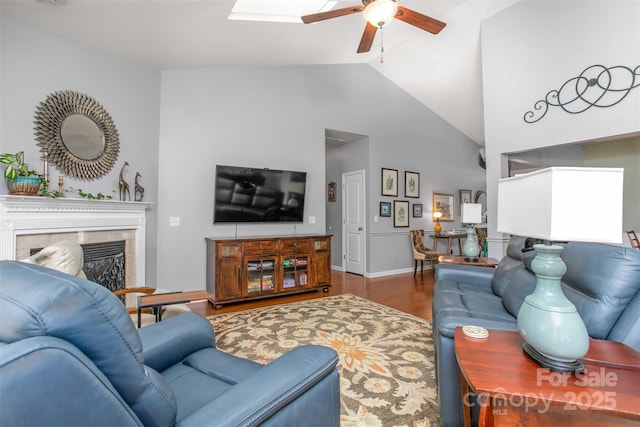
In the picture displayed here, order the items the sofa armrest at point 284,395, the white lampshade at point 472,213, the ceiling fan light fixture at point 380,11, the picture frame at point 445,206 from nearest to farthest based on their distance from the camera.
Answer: the sofa armrest at point 284,395
the ceiling fan light fixture at point 380,11
the white lampshade at point 472,213
the picture frame at point 445,206

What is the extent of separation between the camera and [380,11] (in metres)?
2.45

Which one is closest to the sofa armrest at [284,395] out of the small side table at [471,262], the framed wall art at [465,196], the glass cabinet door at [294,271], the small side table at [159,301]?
the small side table at [159,301]

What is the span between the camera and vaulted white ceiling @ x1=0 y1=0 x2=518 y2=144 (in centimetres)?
260

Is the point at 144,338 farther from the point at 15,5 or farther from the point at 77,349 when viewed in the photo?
the point at 15,5

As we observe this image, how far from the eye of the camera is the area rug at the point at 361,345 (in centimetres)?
169

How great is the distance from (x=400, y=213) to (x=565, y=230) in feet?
16.5

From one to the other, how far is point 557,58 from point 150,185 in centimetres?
501

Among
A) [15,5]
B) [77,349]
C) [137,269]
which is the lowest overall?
[137,269]

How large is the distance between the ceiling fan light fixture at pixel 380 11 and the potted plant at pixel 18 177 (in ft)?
10.2

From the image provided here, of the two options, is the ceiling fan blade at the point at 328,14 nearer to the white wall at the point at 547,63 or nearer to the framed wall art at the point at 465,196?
the white wall at the point at 547,63

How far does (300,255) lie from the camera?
4184 millimetres

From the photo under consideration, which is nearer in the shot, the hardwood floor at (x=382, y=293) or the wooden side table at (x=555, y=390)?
the wooden side table at (x=555, y=390)

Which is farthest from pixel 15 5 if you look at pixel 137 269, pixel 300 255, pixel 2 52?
pixel 300 255

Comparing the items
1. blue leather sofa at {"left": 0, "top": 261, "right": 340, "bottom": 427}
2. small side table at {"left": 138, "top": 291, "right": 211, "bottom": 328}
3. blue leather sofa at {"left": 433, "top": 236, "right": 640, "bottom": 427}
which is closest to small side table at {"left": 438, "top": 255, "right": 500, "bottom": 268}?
blue leather sofa at {"left": 433, "top": 236, "right": 640, "bottom": 427}
